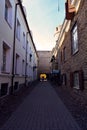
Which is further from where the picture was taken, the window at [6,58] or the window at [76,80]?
the window at [76,80]

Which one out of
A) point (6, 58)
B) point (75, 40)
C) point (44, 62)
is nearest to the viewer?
point (6, 58)

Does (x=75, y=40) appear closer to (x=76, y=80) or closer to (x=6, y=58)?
(x=76, y=80)

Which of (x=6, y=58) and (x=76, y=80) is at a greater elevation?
(x=6, y=58)

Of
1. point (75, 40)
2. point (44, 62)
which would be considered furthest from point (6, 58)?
point (44, 62)

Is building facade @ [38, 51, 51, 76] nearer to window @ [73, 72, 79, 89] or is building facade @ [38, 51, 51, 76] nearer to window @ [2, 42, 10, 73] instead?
window @ [73, 72, 79, 89]

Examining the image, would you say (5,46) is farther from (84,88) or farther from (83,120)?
(83,120)

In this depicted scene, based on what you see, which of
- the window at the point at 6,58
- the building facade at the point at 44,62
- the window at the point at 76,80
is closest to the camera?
the window at the point at 6,58

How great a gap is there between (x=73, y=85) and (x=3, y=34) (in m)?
5.38

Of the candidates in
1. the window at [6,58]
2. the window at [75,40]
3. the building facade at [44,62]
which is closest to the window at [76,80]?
the window at [75,40]

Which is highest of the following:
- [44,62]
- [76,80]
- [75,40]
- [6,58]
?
[44,62]

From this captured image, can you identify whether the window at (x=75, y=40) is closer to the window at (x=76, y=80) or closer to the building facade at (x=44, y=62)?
the window at (x=76, y=80)

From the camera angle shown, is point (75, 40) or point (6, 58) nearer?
point (6, 58)

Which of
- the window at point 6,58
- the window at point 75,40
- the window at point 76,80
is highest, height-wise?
the window at point 75,40

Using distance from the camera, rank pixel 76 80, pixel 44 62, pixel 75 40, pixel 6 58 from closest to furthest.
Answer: pixel 6 58 < pixel 76 80 < pixel 75 40 < pixel 44 62
